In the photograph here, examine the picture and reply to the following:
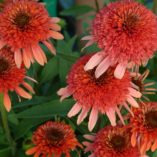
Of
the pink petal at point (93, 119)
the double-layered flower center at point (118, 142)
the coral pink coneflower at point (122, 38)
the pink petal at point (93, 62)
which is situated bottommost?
the double-layered flower center at point (118, 142)

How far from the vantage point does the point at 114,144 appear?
2.27 ft

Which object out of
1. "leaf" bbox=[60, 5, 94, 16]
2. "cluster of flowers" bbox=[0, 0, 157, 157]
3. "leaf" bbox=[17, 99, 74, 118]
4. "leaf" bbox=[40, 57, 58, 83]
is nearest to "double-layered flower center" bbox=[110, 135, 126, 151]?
"cluster of flowers" bbox=[0, 0, 157, 157]

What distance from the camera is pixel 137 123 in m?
0.71

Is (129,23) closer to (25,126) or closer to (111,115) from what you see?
(111,115)

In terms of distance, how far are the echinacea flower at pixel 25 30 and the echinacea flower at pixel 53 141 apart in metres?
0.11

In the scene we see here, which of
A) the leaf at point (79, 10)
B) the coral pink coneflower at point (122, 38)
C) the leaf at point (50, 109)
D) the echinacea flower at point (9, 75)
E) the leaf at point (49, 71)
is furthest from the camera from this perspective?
the leaf at point (79, 10)

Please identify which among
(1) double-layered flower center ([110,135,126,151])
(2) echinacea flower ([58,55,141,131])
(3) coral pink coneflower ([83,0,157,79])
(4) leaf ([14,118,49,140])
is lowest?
(4) leaf ([14,118,49,140])

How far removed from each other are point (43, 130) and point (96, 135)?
85 millimetres

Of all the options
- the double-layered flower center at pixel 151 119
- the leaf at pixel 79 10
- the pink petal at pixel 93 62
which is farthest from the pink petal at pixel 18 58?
the leaf at pixel 79 10

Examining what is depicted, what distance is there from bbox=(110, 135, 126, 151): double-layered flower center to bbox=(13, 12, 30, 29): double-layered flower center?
219mm

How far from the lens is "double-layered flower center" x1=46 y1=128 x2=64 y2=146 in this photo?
70 cm

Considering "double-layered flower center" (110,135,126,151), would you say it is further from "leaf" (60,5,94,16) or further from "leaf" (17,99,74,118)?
"leaf" (60,5,94,16)

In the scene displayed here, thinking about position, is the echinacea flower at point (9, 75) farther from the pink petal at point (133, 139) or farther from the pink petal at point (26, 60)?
the pink petal at point (133, 139)

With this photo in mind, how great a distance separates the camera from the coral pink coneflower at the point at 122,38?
1.89 ft
